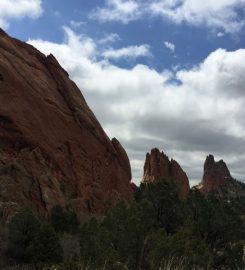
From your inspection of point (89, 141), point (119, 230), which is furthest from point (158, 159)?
point (119, 230)

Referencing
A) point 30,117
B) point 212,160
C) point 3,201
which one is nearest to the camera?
point 3,201

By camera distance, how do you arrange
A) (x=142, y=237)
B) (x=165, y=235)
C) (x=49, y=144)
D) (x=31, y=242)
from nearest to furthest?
(x=142, y=237)
(x=165, y=235)
(x=31, y=242)
(x=49, y=144)

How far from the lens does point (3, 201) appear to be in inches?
1735

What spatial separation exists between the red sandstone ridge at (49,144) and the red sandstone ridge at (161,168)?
149ft

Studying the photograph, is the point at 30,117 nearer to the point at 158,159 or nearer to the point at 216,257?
the point at 216,257

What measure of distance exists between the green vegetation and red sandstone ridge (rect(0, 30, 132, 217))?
24.3 ft

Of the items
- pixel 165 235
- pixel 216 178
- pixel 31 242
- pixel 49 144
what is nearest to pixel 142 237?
pixel 165 235

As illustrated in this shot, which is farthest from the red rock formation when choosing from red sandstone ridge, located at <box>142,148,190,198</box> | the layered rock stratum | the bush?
the bush

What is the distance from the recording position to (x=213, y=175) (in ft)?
565

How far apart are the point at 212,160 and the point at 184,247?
163 meters

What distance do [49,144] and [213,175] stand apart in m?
122

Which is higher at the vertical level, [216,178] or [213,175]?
[213,175]

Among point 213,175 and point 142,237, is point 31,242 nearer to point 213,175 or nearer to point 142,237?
point 142,237

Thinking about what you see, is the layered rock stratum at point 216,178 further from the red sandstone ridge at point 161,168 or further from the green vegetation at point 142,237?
the green vegetation at point 142,237
